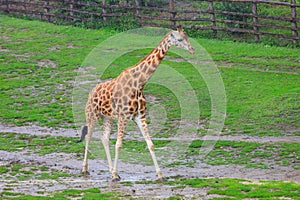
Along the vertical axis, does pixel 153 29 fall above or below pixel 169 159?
above

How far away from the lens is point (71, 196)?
37.2 feet

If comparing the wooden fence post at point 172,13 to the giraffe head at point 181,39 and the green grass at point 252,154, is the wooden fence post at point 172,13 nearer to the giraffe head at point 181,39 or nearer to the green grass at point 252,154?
the green grass at point 252,154

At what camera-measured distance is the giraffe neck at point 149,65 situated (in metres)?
12.8

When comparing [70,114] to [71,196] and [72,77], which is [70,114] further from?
[71,196]

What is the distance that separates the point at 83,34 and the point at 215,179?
15900 mm

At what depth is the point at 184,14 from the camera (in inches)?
1131

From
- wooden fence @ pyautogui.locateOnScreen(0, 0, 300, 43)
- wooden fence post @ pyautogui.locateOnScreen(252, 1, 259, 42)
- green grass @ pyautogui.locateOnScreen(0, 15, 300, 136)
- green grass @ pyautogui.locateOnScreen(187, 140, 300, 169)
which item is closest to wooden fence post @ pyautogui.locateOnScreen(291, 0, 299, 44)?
wooden fence @ pyautogui.locateOnScreen(0, 0, 300, 43)

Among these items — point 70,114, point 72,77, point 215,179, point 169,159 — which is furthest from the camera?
point 72,77

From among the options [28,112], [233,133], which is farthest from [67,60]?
[233,133]

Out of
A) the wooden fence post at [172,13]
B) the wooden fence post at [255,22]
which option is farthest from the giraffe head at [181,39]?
the wooden fence post at [172,13]

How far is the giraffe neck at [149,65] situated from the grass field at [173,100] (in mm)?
1932

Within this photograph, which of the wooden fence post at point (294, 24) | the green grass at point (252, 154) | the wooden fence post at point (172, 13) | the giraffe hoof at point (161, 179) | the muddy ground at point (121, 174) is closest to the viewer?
the muddy ground at point (121, 174)

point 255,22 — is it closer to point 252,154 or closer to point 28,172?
point 252,154

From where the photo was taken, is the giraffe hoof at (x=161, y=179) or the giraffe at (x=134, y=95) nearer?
the giraffe hoof at (x=161, y=179)
